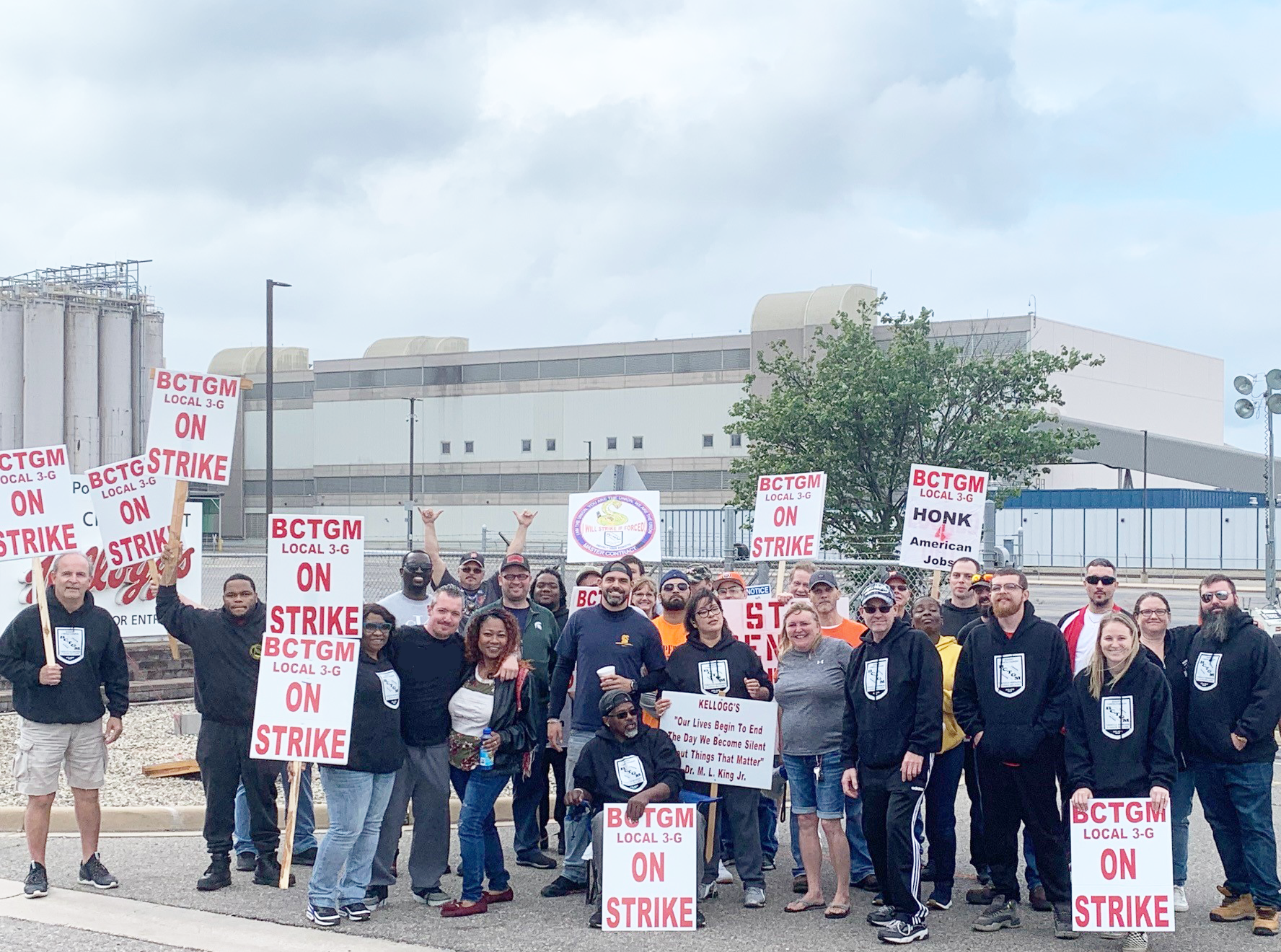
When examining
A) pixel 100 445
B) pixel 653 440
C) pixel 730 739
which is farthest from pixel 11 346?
pixel 730 739

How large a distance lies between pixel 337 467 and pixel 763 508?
70022 millimetres

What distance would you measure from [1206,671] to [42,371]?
63684 mm

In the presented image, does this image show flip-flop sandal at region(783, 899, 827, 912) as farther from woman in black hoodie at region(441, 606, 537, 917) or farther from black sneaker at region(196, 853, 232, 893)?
black sneaker at region(196, 853, 232, 893)

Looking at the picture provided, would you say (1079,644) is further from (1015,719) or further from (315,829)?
(315,829)

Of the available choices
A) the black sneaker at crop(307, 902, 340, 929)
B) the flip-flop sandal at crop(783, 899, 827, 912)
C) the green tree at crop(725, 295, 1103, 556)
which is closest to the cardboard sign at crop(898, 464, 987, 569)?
the flip-flop sandal at crop(783, 899, 827, 912)

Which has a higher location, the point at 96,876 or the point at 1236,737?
the point at 1236,737

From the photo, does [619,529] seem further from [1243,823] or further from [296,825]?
[1243,823]

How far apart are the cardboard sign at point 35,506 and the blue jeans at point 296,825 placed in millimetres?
2045

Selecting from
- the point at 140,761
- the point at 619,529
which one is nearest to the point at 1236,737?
the point at 619,529

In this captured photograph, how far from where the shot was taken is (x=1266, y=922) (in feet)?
25.2

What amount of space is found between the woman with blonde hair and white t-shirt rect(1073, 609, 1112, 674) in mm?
1112

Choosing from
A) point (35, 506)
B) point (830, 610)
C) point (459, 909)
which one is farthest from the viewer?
point (35, 506)

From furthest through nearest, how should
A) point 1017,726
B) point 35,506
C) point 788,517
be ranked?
point 788,517 → point 35,506 → point 1017,726

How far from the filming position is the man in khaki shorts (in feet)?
27.7
